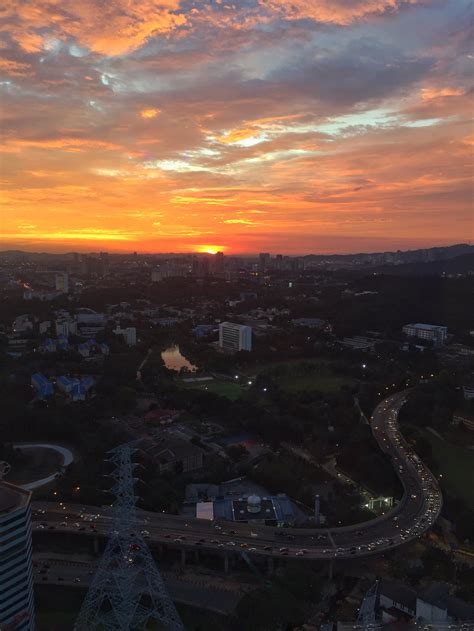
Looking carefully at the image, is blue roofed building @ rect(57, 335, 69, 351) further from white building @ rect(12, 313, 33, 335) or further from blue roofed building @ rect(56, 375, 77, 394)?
blue roofed building @ rect(56, 375, 77, 394)

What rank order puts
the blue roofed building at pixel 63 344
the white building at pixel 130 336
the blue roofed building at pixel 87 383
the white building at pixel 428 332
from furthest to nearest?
the white building at pixel 428 332 → the white building at pixel 130 336 → the blue roofed building at pixel 63 344 → the blue roofed building at pixel 87 383

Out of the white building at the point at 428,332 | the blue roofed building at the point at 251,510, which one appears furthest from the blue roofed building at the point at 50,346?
the white building at the point at 428,332

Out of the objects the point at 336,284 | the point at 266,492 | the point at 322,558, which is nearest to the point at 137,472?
the point at 266,492

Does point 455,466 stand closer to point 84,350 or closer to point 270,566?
point 270,566

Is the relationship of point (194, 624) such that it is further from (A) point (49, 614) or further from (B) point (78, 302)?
(B) point (78, 302)

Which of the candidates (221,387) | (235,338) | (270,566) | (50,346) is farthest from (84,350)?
(270,566)

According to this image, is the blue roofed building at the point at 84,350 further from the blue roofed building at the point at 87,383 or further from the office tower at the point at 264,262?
the office tower at the point at 264,262
